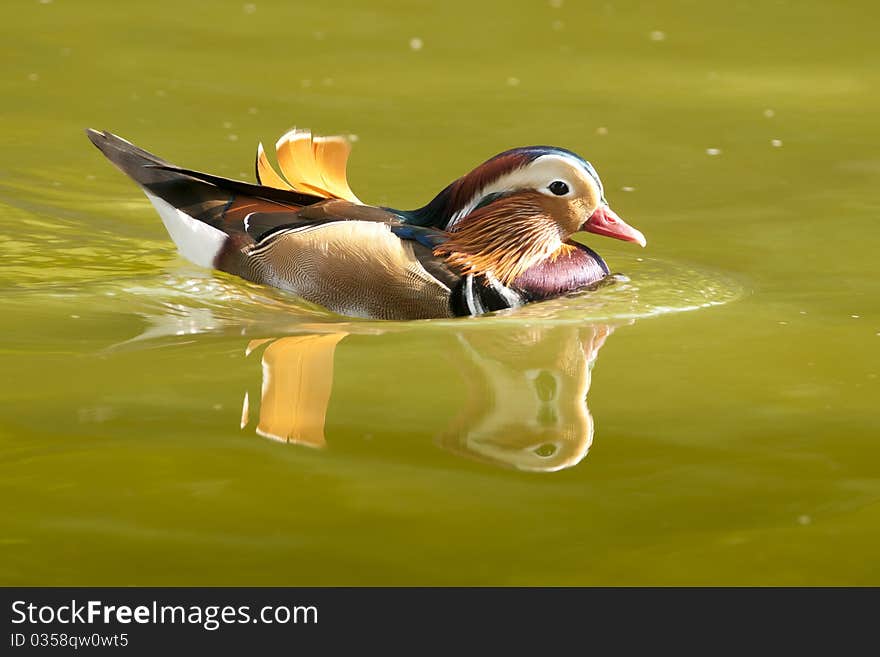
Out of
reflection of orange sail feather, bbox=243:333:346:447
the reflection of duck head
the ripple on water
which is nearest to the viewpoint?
the reflection of duck head

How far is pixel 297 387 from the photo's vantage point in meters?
5.16

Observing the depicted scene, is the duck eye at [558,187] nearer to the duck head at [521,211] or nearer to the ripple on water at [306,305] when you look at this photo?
the duck head at [521,211]

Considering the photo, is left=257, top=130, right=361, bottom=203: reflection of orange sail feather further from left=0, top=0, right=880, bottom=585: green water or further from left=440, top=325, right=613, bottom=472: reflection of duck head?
left=440, top=325, right=613, bottom=472: reflection of duck head

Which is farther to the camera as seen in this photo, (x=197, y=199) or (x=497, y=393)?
(x=197, y=199)

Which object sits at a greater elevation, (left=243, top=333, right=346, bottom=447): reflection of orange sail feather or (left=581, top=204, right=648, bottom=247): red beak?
(left=581, top=204, right=648, bottom=247): red beak

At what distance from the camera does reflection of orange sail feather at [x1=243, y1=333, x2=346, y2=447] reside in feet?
15.5

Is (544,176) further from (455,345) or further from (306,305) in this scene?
(306,305)

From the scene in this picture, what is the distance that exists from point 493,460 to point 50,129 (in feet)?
20.2

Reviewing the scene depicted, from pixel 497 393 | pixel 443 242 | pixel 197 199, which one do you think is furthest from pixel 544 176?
pixel 197 199

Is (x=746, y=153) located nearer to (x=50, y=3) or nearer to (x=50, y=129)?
(x=50, y=129)

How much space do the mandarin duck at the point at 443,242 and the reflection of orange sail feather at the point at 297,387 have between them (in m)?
0.49

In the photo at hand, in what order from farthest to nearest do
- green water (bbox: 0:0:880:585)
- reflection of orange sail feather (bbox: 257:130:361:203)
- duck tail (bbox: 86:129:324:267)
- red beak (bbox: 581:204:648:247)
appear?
reflection of orange sail feather (bbox: 257:130:361:203) < duck tail (bbox: 86:129:324:267) < red beak (bbox: 581:204:648:247) < green water (bbox: 0:0:880:585)

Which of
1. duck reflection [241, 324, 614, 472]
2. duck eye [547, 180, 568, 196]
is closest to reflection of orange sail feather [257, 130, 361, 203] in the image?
duck eye [547, 180, 568, 196]

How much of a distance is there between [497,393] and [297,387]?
672mm
